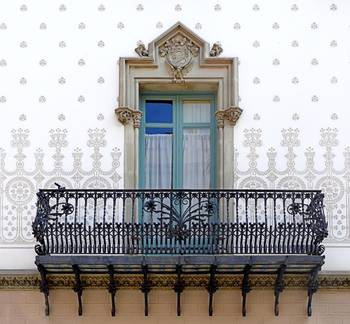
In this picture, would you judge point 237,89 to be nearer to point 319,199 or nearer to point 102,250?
point 319,199

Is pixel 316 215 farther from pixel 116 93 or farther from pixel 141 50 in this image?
pixel 141 50

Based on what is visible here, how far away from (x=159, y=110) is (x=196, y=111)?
57cm

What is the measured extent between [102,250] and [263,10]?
4482mm

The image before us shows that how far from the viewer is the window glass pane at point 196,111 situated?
A: 16.3m

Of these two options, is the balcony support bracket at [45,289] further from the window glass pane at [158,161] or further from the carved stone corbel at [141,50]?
the carved stone corbel at [141,50]

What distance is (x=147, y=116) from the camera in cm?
1631

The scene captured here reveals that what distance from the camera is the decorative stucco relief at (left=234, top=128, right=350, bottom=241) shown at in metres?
15.7

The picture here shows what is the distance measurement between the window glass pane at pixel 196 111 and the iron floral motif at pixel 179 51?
632 millimetres

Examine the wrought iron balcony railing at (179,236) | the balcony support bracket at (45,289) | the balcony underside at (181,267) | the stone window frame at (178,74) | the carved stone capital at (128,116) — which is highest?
the stone window frame at (178,74)

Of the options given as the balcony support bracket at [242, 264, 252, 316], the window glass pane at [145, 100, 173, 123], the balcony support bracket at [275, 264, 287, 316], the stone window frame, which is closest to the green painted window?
the window glass pane at [145, 100, 173, 123]

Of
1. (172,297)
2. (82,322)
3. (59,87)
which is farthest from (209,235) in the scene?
(59,87)

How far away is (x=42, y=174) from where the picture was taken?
1574 cm

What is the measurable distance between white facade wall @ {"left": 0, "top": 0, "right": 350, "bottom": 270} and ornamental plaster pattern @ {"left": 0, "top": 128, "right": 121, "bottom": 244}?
0.01m

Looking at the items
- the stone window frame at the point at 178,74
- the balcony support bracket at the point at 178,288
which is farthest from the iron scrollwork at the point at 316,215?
the balcony support bracket at the point at 178,288
